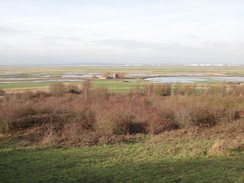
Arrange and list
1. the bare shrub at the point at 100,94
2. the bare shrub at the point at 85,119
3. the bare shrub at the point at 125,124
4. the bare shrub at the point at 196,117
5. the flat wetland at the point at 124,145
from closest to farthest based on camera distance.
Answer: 1. the flat wetland at the point at 124,145
2. the bare shrub at the point at 125,124
3. the bare shrub at the point at 196,117
4. the bare shrub at the point at 85,119
5. the bare shrub at the point at 100,94

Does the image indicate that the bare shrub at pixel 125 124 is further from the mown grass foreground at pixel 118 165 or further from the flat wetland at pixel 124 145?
the mown grass foreground at pixel 118 165

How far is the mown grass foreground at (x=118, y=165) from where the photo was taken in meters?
10.4

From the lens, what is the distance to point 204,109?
23859 millimetres

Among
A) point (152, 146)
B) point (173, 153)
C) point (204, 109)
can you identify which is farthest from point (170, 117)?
point (173, 153)

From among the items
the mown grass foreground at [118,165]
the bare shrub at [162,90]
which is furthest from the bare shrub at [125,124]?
the bare shrub at [162,90]

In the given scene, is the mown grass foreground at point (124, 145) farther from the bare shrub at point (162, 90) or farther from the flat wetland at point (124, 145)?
the bare shrub at point (162, 90)

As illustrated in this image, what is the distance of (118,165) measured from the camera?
12367 mm

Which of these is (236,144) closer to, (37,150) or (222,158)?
(222,158)

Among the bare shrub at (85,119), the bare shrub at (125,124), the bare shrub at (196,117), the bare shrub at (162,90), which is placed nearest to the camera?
the bare shrub at (125,124)

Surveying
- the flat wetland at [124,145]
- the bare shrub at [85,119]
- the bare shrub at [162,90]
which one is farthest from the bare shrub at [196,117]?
the bare shrub at [162,90]

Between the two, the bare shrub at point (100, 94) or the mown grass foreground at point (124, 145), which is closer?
the mown grass foreground at point (124, 145)

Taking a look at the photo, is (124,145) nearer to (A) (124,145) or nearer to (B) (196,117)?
(A) (124,145)

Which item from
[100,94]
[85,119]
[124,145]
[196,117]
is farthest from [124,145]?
[100,94]

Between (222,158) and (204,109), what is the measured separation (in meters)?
A: 11.1
